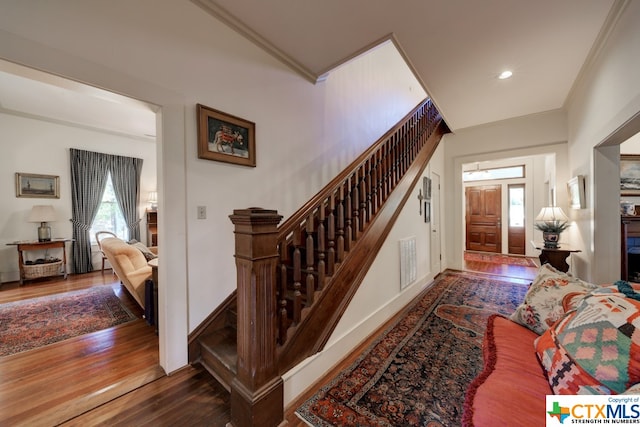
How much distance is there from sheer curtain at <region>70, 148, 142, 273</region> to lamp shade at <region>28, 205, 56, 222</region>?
43 cm

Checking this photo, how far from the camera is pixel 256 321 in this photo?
3.92ft

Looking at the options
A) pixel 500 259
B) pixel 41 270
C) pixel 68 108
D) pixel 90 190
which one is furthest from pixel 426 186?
pixel 41 270

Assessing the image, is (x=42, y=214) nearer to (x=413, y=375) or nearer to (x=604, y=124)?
(x=413, y=375)

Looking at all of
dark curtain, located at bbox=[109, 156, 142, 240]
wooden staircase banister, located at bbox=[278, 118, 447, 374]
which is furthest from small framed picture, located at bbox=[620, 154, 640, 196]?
dark curtain, located at bbox=[109, 156, 142, 240]

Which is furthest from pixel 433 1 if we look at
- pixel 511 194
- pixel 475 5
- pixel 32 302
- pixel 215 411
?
pixel 511 194

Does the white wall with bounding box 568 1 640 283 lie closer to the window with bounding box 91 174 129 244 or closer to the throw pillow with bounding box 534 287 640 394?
the throw pillow with bounding box 534 287 640 394

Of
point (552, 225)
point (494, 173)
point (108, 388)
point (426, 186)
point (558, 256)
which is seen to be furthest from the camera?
point (494, 173)

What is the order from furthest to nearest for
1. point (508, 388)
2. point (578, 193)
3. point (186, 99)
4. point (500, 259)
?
1. point (500, 259)
2. point (578, 193)
3. point (186, 99)
4. point (508, 388)

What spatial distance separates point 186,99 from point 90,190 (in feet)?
14.6

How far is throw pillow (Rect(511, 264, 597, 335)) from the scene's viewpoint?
1321 millimetres

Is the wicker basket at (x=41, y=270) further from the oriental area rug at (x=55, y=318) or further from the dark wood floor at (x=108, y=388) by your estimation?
the dark wood floor at (x=108, y=388)

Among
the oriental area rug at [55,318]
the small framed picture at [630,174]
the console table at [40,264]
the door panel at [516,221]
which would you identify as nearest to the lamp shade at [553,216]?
the small framed picture at [630,174]

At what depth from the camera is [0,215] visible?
12.3 feet

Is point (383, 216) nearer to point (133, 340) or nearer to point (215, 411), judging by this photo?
point (215, 411)
